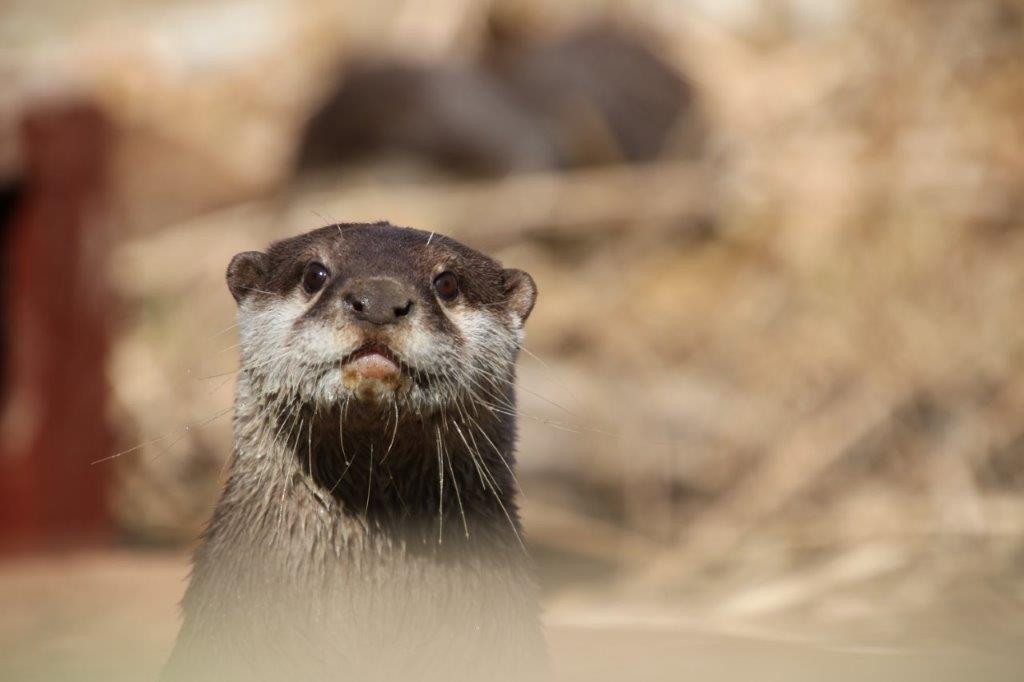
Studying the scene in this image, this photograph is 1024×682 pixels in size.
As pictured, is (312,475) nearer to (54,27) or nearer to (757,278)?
(757,278)

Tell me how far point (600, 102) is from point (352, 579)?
230 inches

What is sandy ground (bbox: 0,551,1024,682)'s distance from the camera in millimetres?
2428

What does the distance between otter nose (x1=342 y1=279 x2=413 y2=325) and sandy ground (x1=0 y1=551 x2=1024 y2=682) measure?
76cm

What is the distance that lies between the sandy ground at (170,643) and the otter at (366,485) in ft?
1.09

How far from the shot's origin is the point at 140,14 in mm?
9742

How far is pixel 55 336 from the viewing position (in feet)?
13.9

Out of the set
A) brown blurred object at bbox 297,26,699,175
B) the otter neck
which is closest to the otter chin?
the otter neck

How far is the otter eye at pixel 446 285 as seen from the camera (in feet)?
7.30

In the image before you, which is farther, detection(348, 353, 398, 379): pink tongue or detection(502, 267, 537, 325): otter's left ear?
detection(502, 267, 537, 325): otter's left ear

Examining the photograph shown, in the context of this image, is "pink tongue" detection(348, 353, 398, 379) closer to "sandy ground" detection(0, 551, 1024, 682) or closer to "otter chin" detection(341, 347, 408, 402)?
"otter chin" detection(341, 347, 408, 402)

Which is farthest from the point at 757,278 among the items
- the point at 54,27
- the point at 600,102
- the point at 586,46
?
the point at 54,27

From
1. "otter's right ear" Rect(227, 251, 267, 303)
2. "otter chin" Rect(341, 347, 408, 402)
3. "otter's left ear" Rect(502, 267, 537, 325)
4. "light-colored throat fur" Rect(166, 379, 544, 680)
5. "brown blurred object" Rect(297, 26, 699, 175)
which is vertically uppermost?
"brown blurred object" Rect(297, 26, 699, 175)

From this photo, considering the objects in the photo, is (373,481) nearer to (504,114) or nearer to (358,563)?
(358,563)

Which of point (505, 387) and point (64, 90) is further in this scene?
point (64, 90)
